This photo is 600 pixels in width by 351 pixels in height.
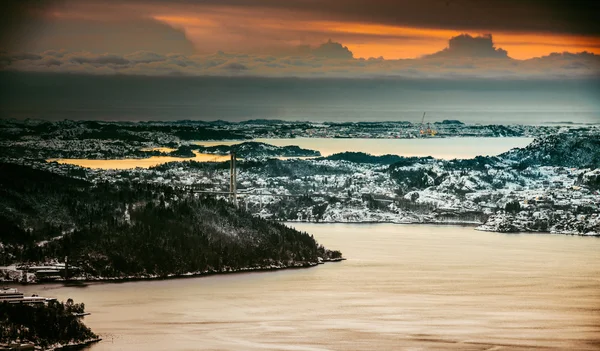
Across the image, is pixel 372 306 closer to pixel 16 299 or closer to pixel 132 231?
pixel 16 299

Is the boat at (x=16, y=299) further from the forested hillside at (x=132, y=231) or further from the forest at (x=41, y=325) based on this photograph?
the forested hillside at (x=132, y=231)

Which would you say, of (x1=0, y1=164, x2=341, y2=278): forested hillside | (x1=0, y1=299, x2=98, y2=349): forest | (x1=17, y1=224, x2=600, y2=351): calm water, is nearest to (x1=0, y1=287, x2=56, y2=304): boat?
(x1=0, y1=299, x2=98, y2=349): forest

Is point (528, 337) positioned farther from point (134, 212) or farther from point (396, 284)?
point (134, 212)

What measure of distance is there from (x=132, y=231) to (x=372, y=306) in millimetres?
17254

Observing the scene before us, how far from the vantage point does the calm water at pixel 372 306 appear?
4328cm

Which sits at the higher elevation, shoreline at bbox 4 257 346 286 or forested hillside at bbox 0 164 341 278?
forested hillside at bbox 0 164 341 278

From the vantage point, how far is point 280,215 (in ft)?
333

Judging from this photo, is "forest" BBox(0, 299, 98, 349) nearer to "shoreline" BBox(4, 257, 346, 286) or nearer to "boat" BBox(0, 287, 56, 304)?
"boat" BBox(0, 287, 56, 304)

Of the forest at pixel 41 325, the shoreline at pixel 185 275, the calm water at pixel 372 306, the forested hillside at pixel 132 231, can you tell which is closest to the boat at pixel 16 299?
the forest at pixel 41 325

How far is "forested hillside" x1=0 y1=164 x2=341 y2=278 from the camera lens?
62.2 m

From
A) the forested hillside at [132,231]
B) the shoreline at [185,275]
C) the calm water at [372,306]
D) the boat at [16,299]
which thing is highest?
the forested hillside at [132,231]

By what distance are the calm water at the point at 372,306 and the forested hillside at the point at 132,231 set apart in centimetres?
240

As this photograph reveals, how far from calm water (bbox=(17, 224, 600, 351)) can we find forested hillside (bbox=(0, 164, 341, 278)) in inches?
94.6

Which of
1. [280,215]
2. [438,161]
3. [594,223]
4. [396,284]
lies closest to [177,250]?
[396,284]
